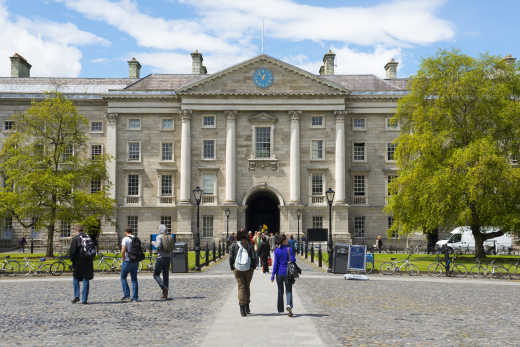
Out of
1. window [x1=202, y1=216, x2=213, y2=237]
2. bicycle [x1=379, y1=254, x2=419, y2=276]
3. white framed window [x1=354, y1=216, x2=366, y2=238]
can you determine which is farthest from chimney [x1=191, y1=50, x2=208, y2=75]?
bicycle [x1=379, y1=254, x2=419, y2=276]

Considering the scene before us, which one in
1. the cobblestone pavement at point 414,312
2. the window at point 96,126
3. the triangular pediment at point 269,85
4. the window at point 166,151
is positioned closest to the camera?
the cobblestone pavement at point 414,312

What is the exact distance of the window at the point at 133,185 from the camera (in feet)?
190

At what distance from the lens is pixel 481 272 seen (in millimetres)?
26906

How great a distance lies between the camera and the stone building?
2240 inches

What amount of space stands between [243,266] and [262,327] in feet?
6.37

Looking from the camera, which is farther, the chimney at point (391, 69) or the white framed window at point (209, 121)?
the chimney at point (391, 69)

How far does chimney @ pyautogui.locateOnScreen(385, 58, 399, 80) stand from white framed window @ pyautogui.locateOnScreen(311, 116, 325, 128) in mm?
13820

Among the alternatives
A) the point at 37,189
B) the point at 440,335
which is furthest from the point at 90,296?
the point at 37,189

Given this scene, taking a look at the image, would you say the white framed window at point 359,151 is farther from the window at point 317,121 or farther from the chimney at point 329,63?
the chimney at point 329,63

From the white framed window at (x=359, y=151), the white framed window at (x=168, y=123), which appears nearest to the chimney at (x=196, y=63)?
the white framed window at (x=168, y=123)

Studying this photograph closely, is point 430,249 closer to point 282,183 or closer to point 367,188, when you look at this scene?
point 367,188

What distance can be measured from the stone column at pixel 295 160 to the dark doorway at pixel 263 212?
10.7 feet

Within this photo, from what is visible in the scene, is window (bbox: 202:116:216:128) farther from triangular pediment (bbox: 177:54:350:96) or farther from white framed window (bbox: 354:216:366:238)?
white framed window (bbox: 354:216:366:238)

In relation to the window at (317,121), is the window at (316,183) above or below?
below
